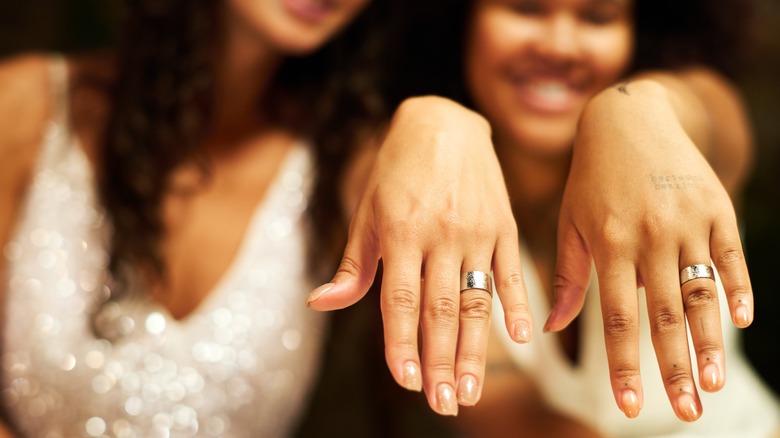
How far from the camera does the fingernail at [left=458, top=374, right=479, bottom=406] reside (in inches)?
14.6

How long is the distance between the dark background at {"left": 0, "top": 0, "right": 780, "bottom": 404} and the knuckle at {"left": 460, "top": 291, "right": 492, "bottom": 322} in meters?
0.68

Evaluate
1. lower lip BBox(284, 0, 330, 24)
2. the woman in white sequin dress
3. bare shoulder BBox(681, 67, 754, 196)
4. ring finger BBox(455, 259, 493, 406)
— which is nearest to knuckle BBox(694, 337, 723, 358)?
ring finger BBox(455, 259, 493, 406)

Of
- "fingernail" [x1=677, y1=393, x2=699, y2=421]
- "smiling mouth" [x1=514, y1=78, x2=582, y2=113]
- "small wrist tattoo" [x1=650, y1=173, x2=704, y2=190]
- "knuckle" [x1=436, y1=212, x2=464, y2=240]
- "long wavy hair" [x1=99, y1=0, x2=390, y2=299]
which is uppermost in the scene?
"small wrist tattoo" [x1=650, y1=173, x2=704, y2=190]

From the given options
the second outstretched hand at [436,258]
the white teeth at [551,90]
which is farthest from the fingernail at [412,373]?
the white teeth at [551,90]

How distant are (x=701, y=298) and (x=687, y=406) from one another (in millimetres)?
57

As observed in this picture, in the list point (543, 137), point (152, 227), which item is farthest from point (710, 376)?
point (152, 227)

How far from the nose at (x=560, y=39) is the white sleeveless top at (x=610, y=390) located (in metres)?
0.22

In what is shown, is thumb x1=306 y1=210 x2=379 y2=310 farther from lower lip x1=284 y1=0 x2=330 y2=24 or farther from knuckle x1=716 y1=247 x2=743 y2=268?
lower lip x1=284 y1=0 x2=330 y2=24

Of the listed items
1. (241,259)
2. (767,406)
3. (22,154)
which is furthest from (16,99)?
(767,406)

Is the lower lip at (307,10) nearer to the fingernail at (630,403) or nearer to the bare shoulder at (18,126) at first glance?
the bare shoulder at (18,126)

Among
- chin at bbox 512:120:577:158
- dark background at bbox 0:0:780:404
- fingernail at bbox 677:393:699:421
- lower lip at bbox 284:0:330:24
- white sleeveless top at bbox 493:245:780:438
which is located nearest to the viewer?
fingernail at bbox 677:393:699:421

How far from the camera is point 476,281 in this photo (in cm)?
39

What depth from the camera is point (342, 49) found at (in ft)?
2.98

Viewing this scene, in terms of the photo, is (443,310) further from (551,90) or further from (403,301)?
(551,90)
